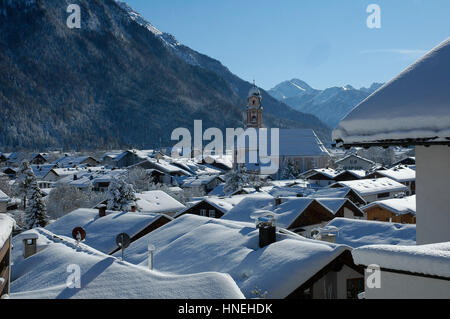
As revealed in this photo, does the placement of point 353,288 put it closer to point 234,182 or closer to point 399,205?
point 399,205

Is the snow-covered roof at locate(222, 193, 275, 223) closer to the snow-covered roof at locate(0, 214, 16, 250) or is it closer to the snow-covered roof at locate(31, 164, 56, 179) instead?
the snow-covered roof at locate(0, 214, 16, 250)

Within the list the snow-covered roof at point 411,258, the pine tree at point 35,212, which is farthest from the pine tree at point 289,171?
the snow-covered roof at point 411,258

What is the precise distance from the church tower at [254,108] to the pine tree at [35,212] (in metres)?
52.1

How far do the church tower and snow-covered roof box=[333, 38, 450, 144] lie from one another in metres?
77.7

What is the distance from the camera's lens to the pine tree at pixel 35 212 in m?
33.9

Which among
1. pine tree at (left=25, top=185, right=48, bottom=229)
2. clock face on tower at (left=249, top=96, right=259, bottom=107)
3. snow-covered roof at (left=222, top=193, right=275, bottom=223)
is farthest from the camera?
clock face on tower at (left=249, top=96, right=259, bottom=107)

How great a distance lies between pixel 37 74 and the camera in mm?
198875

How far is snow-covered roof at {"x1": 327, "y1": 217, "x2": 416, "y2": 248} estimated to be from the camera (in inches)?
572

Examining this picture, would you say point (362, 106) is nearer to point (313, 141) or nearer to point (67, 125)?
point (313, 141)

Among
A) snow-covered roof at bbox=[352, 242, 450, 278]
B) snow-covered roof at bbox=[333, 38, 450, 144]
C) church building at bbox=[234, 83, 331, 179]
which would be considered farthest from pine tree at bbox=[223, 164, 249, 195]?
snow-covered roof at bbox=[352, 242, 450, 278]

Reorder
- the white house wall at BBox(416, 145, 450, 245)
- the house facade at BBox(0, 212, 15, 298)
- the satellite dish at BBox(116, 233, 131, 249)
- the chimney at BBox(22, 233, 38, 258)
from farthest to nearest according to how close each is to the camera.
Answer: the chimney at BBox(22, 233, 38, 258) < the satellite dish at BBox(116, 233, 131, 249) < the white house wall at BBox(416, 145, 450, 245) < the house facade at BBox(0, 212, 15, 298)
